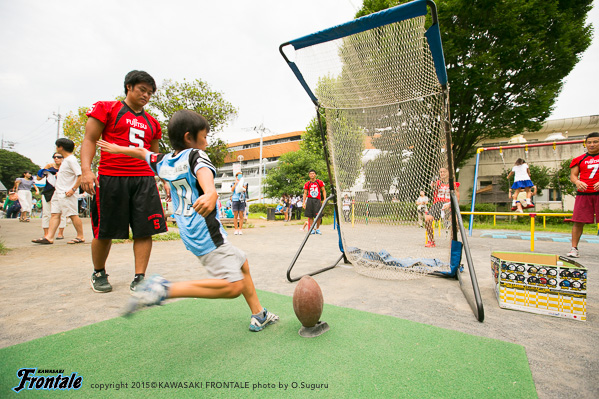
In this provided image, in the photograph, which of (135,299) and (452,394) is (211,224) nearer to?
(135,299)

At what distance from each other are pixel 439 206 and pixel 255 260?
3134 mm

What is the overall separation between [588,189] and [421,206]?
135 inches

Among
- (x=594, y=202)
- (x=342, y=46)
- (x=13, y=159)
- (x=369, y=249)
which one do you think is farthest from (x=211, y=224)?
(x=13, y=159)

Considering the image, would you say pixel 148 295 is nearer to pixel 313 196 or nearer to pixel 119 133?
pixel 119 133

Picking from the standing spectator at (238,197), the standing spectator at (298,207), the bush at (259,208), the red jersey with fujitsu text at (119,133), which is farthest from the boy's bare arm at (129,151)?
the bush at (259,208)

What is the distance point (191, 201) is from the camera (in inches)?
76.1

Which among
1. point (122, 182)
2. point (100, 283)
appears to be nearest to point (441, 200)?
point (122, 182)

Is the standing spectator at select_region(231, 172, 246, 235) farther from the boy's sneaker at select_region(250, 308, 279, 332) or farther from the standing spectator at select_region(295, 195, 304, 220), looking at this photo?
the standing spectator at select_region(295, 195, 304, 220)

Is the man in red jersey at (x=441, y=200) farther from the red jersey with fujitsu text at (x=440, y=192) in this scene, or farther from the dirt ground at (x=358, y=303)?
the dirt ground at (x=358, y=303)

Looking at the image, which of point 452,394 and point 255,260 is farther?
point 255,260

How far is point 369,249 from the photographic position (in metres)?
4.07

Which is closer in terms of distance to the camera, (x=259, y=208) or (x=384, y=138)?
(x=384, y=138)

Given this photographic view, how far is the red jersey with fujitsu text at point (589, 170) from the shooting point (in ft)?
15.9

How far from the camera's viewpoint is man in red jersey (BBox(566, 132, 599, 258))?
15.9 feet
